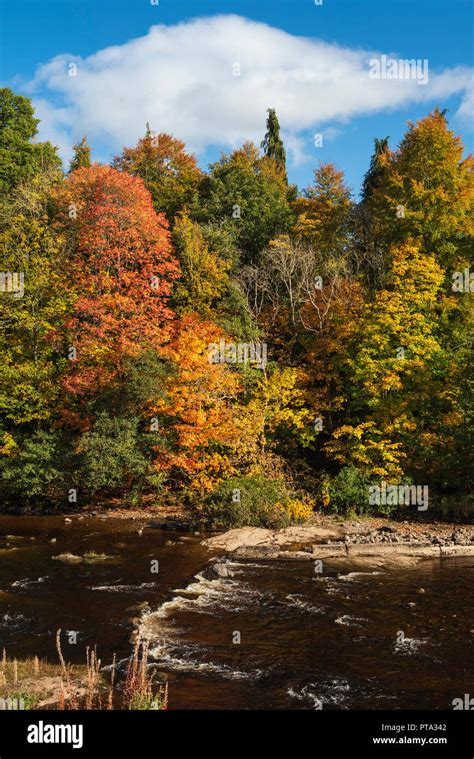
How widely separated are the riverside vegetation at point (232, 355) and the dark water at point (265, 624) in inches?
270

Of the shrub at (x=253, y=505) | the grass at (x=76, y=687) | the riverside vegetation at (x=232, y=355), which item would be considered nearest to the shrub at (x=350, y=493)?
the riverside vegetation at (x=232, y=355)

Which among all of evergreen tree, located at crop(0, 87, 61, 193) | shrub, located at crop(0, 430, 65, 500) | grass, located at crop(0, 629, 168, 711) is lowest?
grass, located at crop(0, 629, 168, 711)

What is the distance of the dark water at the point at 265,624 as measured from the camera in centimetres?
1180

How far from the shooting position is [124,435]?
28.4 m

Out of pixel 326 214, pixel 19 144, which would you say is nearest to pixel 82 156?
pixel 19 144

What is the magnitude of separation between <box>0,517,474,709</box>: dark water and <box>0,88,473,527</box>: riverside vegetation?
6.86 metres

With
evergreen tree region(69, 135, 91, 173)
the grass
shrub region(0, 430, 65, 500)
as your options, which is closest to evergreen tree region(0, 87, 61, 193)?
evergreen tree region(69, 135, 91, 173)

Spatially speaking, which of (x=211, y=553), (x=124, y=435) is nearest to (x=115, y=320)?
(x=124, y=435)

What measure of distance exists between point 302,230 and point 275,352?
11309 millimetres

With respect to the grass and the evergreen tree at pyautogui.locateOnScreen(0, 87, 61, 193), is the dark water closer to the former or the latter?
the grass

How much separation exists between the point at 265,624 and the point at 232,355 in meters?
17.6

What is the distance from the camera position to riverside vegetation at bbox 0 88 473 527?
2817cm

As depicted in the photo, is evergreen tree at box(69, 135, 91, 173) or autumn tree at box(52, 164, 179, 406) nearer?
autumn tree at box(52, 164, 179, 406)

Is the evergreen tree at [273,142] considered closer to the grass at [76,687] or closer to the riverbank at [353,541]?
the riverbank at [353,541]
